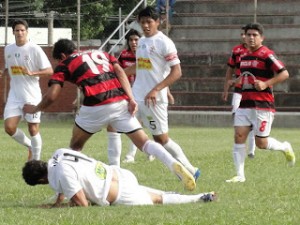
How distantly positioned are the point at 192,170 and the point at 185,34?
23.1m

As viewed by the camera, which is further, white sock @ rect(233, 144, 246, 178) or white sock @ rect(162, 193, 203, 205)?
white sock @ rect(233, 144, 246, 178)

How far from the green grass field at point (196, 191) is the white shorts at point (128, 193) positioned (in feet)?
0.62

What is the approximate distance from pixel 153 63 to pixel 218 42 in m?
21.3

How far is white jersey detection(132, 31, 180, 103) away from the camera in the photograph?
1365 centimetres

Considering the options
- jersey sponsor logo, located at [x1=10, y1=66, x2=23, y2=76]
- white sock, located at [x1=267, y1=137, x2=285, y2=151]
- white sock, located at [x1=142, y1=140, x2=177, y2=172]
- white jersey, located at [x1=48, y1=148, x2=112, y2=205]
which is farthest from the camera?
jersey sponsor logo, located at [x1=10, y1=66, x2=23, y2=76]

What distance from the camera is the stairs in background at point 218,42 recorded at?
33.0 metres

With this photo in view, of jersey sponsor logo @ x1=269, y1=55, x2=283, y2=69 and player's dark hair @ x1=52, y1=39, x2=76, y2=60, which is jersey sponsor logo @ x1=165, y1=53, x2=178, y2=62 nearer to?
jersey sponsor logo @ x1=269, y1=55, x2=283, y2=69

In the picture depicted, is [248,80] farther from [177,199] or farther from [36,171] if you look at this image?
[36,171]

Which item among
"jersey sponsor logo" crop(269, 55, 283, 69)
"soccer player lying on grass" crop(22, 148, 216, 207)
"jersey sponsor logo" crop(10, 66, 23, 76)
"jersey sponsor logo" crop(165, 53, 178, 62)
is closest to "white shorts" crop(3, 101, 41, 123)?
"jersey sponsor logo" crop(10, 66, 23, 76)

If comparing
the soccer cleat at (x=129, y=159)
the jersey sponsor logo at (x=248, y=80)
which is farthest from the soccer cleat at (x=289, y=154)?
the soccer cleat at (x=129, y=159)

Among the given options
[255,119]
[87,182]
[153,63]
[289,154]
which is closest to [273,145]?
[289,154]

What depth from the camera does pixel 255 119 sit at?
14000mm

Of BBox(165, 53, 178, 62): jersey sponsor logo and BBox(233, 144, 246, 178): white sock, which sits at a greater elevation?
BBox(165, 53, 178, 62): jersey sponsor logo

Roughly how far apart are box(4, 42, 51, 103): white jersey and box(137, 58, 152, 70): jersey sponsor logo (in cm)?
209
